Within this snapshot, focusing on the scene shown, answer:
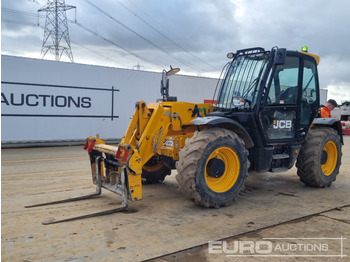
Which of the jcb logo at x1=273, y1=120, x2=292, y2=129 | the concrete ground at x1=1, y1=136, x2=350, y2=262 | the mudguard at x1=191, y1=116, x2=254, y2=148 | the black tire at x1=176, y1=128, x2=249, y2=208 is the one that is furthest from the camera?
the jcb logo at x1=273, y1=120, x2=292, y2=129

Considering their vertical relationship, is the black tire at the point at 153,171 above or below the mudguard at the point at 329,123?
below

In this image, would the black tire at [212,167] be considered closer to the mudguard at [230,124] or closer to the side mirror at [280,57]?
the mudguard at [230,124]

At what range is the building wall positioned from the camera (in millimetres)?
11289

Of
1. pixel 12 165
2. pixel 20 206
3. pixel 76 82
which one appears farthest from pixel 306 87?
pixel 76 82

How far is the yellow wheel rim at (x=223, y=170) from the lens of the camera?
505 centimetres

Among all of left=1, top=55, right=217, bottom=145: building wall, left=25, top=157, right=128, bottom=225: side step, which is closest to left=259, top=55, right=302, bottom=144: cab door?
left=25, top=157, right=128, bottom=225: side step

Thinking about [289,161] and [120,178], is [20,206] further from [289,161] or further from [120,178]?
[289,161]

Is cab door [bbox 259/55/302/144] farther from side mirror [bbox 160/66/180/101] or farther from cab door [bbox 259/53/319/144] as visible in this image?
side mirror [bbox 160/66/180/101]

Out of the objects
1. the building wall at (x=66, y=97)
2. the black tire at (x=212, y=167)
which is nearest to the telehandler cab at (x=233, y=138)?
the black tire at (x=212, y=167)

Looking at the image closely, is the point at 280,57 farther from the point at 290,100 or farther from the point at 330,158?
the point at 330,158

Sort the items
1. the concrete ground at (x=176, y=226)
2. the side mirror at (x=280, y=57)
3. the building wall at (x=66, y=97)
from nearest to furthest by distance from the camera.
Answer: the concrete ground at (x=176, y=226)
the side mirror at (x=280, y=57)
the building wall at (x=66, y=97)

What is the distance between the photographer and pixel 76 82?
1239 cm

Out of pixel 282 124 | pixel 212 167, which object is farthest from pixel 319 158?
pixel 212 167

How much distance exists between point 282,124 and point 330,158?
160cm
